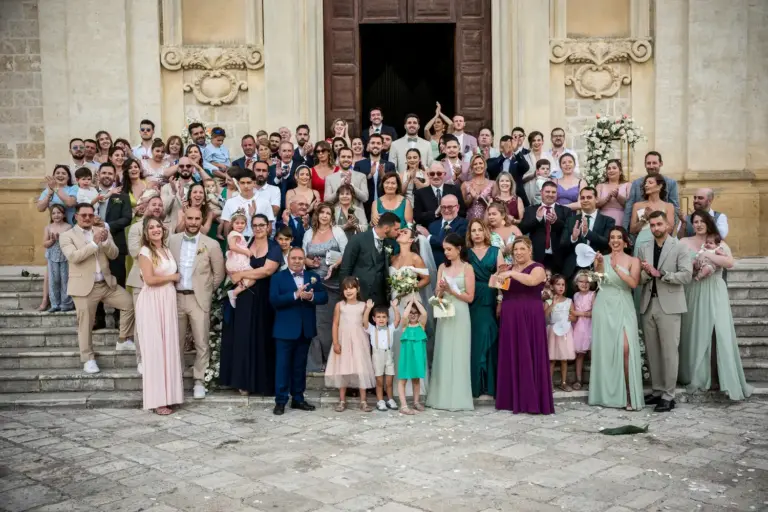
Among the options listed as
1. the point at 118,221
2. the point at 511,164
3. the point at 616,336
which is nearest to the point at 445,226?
the point at 511,164

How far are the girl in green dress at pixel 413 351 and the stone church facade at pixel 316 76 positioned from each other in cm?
633

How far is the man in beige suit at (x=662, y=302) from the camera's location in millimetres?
8969

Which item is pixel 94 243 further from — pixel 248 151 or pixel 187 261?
pixel 248 151

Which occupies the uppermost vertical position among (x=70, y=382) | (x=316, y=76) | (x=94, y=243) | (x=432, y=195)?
(x=316, y=76)

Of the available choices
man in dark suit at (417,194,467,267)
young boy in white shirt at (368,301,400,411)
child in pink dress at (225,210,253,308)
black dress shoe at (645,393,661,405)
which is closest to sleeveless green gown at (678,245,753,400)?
black dress shoe at (645,393,661,405)

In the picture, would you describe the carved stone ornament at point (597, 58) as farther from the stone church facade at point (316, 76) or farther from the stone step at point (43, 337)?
the stone step at point (43, 337)

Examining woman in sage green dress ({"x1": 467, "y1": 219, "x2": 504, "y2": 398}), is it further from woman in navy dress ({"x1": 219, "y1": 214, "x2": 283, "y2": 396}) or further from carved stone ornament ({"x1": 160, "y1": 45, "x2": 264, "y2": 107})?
carved stone ornament ({"x1": 160, "y1": 45, "x2": 264, "y2": 107})

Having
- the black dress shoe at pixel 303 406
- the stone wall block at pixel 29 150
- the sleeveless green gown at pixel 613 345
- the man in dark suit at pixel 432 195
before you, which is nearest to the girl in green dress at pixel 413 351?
the black dress shoe at pixel 303 406

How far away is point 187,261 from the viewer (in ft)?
30.8

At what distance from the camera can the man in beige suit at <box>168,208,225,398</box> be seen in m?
9.34

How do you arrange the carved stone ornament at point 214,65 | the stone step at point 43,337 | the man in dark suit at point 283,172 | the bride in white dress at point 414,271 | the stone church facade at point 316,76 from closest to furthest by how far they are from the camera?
the bride in white dress at point 414,271 → the stone step at point 43,337 → the man in dark suit at point 283,172 → the stone church facade at point 316,76 → the carved stone ornament at point 214,65

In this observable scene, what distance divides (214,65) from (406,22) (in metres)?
3.27

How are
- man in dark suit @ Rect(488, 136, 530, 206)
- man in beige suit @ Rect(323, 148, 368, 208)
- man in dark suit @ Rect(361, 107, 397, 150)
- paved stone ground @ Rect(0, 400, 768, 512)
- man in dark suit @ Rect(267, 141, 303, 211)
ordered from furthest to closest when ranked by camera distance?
man in dark suit @ Rect(361, 107, 397, 150) → man in dark suit @ Rect(488, 136, 530, 206) → man in dark suit @ Rect(267, 141, 303, 211) → man in beige suit @ Rect(323, 148, 368, 208) → paved stone ground @ Rect(0, 400, 768, 512)

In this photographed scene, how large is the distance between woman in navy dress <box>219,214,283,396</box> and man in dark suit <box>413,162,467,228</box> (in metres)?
1.98
